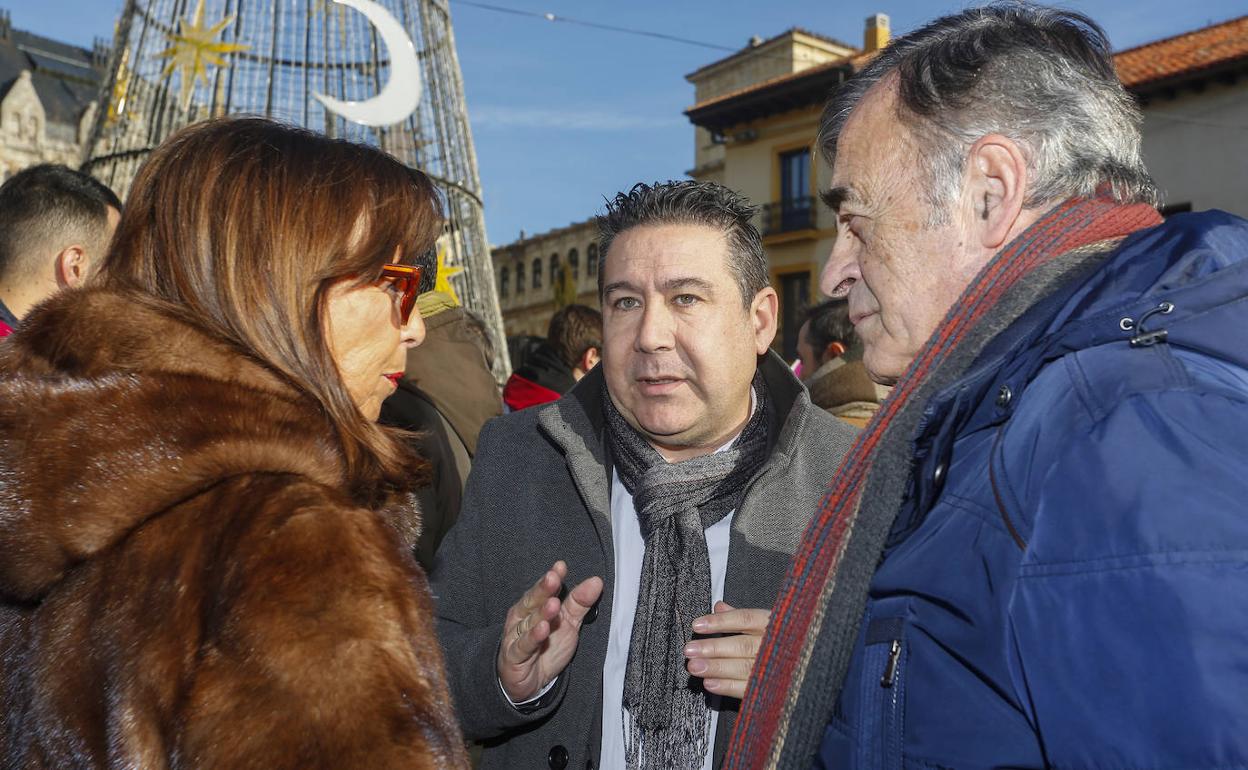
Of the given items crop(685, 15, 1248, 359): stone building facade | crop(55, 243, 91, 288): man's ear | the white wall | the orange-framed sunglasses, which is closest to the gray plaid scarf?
the orange-framed sunglasses

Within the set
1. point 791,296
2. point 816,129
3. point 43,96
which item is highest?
point 43,96

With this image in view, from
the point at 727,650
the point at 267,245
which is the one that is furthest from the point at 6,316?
the point at 727,650

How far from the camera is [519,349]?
5.89m

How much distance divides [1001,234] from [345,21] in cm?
884

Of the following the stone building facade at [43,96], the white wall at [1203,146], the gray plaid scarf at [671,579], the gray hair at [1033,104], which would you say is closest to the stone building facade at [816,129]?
the white wall at [1203,146]

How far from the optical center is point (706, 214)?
99.7 inches

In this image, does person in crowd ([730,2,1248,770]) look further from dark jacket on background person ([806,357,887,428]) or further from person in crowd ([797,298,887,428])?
dark jacket on background person ([806,357,887,428])

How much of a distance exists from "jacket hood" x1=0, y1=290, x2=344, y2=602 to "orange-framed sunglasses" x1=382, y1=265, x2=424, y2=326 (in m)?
0.41

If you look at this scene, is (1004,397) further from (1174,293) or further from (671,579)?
(671,579)

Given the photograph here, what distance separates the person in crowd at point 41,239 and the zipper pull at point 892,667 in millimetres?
3210

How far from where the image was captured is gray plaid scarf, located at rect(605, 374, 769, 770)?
6.99ft

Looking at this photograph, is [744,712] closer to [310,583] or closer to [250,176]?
[310,583]

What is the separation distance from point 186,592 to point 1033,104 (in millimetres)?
1387

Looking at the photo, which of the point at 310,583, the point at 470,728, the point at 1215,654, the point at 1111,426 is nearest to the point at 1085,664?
the point at 1215,654
